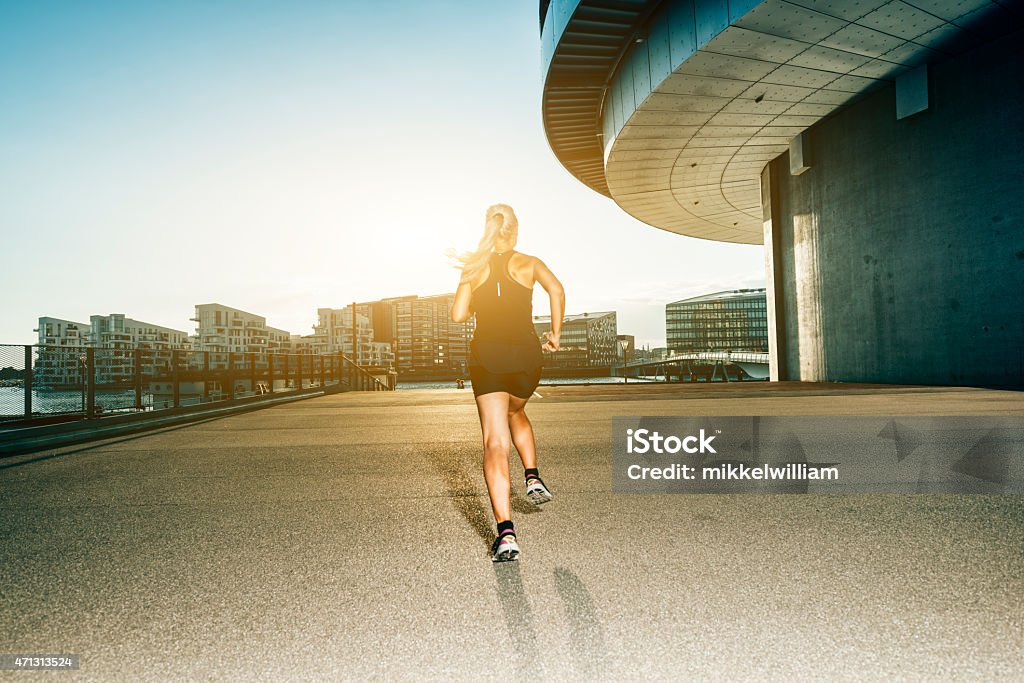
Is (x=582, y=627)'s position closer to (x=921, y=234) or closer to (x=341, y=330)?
(x=921, y=234)

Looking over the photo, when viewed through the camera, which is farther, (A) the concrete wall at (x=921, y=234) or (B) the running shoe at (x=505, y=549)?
(A) the concrete wall at (x=921, y=234)

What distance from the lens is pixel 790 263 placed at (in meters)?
25.0

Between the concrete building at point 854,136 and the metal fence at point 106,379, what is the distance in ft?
43.6

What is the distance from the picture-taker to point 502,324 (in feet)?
11.0

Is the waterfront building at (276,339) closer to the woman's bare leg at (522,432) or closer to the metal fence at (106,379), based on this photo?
the metal fence at (106,379)

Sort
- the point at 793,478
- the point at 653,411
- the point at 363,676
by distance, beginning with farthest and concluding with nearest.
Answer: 1. the point at 653,411
2. the point at 793,478
3. the point at 363,676

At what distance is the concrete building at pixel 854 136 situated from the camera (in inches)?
635

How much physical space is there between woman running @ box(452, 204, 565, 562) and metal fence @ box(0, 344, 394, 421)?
9.34 m

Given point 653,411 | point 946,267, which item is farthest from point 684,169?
point 653,411

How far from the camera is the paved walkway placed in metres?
1.99

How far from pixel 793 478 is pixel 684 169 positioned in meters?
22.4

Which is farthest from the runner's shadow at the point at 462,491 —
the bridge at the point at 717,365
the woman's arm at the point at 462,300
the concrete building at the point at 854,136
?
the bridge at the point at 717,365

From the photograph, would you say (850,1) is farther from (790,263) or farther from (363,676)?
(363,676)

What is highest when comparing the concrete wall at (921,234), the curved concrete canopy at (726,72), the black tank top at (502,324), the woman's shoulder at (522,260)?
the curved concrete canopy at (726,72)
